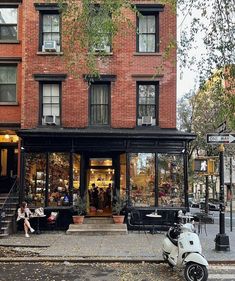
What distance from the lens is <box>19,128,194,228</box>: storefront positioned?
19.3 m

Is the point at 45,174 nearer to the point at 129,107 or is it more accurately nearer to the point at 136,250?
the point at 129,107

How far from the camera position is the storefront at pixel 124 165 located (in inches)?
762

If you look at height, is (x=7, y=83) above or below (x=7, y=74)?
below

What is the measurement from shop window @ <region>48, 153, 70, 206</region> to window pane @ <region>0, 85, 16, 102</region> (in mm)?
3458

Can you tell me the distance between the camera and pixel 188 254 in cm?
1024

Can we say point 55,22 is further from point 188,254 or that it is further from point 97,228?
point 188,254

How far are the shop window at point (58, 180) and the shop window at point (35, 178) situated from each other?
0.29 metres

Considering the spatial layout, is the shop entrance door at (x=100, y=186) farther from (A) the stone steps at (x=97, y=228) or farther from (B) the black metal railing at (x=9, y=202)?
(B) the black metal railing at (x=9, y=202)

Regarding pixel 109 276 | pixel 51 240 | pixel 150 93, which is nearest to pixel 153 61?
pixel 150 93

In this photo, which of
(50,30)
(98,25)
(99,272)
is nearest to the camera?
(98,25)

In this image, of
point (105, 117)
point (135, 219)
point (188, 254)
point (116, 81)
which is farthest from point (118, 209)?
point (188, 254)

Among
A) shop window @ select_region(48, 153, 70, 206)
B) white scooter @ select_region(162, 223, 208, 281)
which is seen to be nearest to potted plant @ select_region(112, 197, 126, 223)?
shop window @ select_region(48, 153, 70, 206)

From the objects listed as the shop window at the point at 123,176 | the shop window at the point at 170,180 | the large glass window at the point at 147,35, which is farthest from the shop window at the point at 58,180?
the large glass window at the point at 147,35

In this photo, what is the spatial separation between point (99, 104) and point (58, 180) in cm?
369
